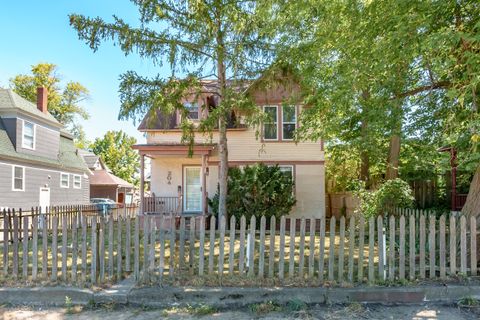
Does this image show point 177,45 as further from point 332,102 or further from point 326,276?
point 326,276

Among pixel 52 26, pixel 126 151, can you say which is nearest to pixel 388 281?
pixel 52 26

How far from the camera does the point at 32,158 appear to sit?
2138 centimetres

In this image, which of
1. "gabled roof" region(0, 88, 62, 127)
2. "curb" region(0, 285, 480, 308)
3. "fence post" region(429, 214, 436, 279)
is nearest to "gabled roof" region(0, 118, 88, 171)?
"gabled roof" region(0, 88, 62, 127)

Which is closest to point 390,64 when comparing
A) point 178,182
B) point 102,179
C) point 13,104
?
point 178,182

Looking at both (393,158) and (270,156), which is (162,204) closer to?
(270,156)

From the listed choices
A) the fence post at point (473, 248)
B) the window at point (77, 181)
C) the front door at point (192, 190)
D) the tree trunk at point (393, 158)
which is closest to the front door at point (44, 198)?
the window at point (77, 181)

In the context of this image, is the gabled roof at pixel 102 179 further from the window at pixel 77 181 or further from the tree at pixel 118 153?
the tree at pixel 118 153

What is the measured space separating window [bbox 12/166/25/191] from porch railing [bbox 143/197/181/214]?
10149 mm

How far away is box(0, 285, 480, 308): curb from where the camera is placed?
535cm

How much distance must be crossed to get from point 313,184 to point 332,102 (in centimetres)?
695

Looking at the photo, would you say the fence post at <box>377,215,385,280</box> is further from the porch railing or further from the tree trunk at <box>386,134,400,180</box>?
the porch railing

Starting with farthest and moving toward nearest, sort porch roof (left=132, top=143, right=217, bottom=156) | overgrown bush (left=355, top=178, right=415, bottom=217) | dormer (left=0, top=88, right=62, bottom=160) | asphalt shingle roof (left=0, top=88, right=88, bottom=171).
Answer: dormer (left=0, top=88, right=62, bottom=160) → asphalt shingle roof (left=0, top=88, right=88, bottom=171) → porch roof (left=132, top=143, right=217, bottom=156) → overgrown bush (left=355, top=178, right=415, bottom=217)

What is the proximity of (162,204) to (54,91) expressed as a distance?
3148 cm

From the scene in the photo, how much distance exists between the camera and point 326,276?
19.6ft
